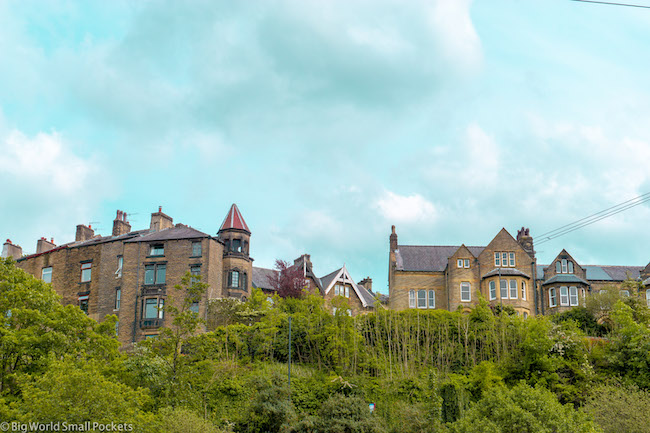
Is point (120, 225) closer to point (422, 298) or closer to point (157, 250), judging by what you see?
point (157, 250)

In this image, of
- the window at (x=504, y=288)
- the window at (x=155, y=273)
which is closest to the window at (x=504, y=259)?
the window at (x=504, y=288)

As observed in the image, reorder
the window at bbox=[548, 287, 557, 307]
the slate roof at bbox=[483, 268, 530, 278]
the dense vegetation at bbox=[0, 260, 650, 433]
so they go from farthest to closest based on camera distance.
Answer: the window at bbox=[548, 287, 557, 307] → the slate roof at bbox=[483, 268, 530, 278] → the dense vegetation at bbox=[0, 260, 650, 433]

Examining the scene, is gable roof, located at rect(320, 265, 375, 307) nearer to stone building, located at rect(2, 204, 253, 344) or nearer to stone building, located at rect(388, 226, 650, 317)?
stone building, located at rect(388, 226, 650, 317)

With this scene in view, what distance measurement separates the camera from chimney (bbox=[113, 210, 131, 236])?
6081cm

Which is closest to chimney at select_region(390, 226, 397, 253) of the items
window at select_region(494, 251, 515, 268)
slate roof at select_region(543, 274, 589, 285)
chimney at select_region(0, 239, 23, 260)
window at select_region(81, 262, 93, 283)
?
window at select_region(494, 251, 515, 268)

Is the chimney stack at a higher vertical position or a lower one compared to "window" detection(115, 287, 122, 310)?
higher

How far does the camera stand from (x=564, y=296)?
60.8 meters

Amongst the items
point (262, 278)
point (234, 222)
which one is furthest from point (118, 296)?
point (262, 278)

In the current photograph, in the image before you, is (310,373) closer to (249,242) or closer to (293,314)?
(293,314)

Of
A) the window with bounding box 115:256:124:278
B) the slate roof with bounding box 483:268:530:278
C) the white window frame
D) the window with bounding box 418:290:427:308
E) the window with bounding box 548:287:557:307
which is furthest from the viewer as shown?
the window with bounding box 418:290:427:308

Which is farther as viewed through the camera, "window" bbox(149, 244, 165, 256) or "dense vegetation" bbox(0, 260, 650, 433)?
"window" bbox(149, 244, 165, 256)

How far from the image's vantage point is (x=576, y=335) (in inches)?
1591

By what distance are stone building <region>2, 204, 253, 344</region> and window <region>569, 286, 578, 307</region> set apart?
29113 millimetres

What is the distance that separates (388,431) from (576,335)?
45.0 ft
